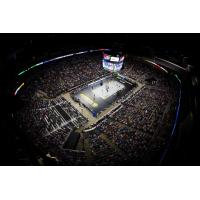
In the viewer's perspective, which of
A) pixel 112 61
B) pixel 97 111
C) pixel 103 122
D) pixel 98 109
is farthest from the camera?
pixel 112 61

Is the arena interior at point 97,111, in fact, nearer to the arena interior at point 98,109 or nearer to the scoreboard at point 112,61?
the arena interior at point 98,109

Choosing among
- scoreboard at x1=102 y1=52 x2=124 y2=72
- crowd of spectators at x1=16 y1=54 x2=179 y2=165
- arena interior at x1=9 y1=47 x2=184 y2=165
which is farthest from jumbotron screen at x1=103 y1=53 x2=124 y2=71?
crowd of spectators at x1=16 y1=54 x2=179 y2=165

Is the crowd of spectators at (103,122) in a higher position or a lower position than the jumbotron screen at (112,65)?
lower

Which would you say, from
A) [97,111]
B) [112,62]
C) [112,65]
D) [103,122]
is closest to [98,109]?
[97,111]

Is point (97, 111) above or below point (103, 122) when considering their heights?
above

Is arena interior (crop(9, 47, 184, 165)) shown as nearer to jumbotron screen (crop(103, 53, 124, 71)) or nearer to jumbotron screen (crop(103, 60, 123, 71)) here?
jumbotron screen (crop(103, 60, 123, 71))

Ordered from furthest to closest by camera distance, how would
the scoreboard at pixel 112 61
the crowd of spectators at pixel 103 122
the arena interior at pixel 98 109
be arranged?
the scoreboard at pixel 112 61
the crowd of spectators at pixel 103 122
the arena interior at pixel 98 109

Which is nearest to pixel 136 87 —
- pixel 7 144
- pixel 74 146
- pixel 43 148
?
pixel 74 146

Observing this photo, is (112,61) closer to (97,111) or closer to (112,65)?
(112,65)

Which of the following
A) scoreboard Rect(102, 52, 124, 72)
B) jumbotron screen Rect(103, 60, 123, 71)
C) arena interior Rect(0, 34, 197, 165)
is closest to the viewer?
arena interior Rect(0, 34, 197, 165)

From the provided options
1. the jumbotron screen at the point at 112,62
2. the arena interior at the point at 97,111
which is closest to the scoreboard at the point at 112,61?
the jumbotron screen at the point at 112,62
